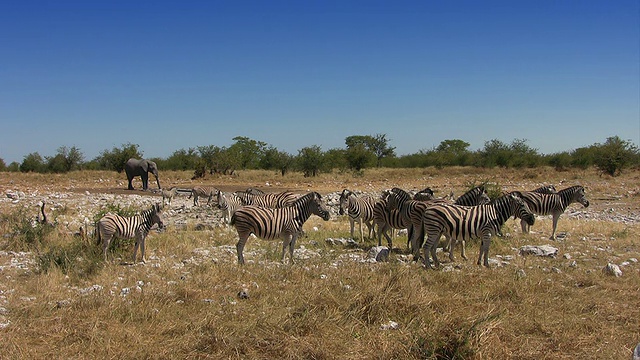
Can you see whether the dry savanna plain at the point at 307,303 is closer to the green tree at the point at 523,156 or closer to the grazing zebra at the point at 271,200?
the grazing zebra at the point at 271,200

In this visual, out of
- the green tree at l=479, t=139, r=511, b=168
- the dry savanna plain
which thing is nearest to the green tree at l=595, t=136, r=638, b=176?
the green tree at l=479, t=139, r=511, b=168

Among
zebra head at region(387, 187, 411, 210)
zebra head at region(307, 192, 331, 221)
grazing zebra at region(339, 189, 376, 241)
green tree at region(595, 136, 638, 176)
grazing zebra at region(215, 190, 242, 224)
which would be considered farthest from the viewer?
green tree at region(595, 136, 638, 176)

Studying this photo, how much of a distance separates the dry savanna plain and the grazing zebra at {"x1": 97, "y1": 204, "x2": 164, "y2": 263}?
44cm

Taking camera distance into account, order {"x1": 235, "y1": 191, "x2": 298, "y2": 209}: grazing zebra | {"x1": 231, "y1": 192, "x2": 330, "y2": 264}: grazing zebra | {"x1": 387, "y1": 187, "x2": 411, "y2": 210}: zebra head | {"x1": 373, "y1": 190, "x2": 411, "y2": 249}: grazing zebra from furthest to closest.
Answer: {"x1": 235, "y1": 191, "x2": 298, "y2": 209}: grazing zebra < {"x1": 387, "y1": 187, "x2": 411, "y2": 210}: zebra head < {"x1": 373, "y1": 190, "x2": 411, "y2": 249}: grazing zebra < {"x1": 231, "y1": 192, "x2": 330, "y2": 264}: grazing zebra

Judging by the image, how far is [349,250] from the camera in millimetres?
11578

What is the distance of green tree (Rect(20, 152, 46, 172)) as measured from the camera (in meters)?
48.9

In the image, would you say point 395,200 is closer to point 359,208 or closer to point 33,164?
point 359,208

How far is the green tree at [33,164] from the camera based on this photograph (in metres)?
48.9

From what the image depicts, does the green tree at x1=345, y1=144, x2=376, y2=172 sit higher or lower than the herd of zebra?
higher

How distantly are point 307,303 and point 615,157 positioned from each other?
39.5m

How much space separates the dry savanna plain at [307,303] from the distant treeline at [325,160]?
3036cm

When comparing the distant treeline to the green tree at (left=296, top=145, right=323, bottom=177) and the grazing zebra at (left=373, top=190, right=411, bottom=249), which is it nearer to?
the green tree at (left=296, top=145, right=323, bottom=177)

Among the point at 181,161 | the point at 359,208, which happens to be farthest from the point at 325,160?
the point at 359,208

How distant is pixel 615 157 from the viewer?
37.8 m
